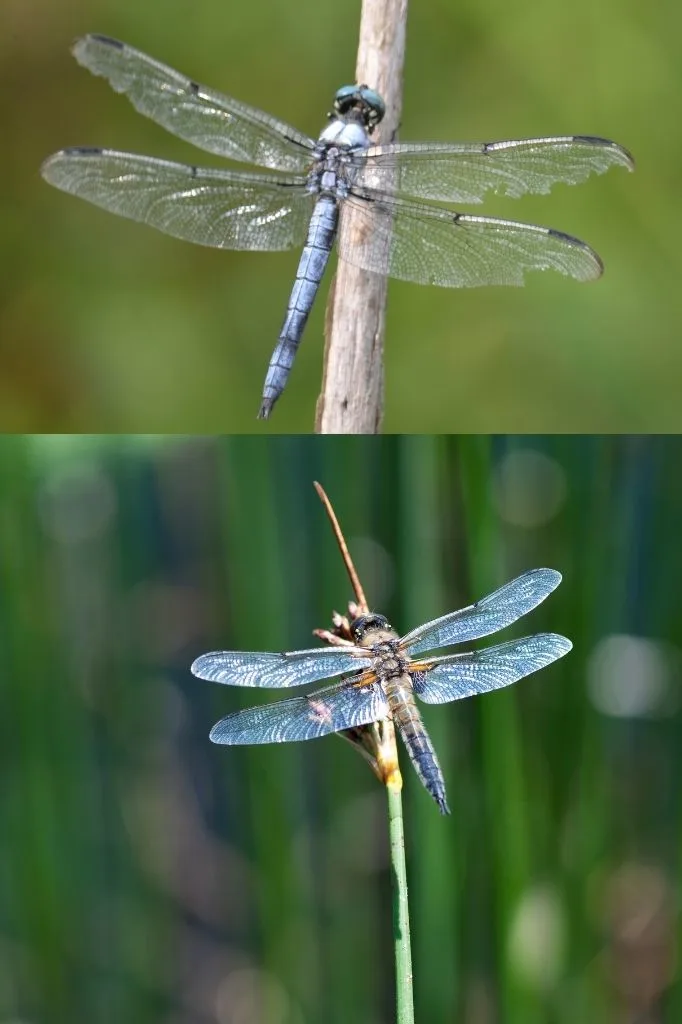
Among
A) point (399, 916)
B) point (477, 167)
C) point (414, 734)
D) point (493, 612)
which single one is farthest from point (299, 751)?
point (477, 167)

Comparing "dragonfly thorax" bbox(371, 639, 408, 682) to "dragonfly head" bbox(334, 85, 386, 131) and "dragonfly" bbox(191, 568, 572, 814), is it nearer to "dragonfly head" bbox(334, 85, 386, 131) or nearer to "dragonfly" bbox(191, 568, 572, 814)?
"dragonfly" bbox(191, 568, 572, 814)

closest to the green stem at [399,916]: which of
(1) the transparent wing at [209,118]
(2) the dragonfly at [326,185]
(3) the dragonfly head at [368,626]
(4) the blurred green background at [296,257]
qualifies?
(3) the dragonfly head at [368,626]

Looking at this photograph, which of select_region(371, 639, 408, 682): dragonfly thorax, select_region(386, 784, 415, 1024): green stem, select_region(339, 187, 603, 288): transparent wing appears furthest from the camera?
select_region(339, 187, 603, 288): transparent wing

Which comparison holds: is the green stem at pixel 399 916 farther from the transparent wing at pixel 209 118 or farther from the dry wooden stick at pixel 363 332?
Result: the transparent wing at pixel 209 118

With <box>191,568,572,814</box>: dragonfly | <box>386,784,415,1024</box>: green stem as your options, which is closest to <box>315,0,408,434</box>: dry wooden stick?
<box>191,568,572,814</box>: dragonfly

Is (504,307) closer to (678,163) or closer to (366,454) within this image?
(678,163)

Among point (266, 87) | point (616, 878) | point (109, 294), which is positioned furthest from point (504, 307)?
point (616, 878)
